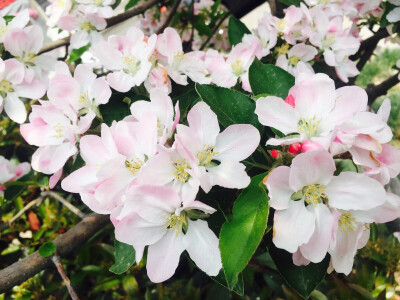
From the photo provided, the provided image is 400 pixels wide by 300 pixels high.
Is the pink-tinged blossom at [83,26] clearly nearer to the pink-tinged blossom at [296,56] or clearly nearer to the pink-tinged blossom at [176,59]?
the pink-tinged blossom at [176,59]

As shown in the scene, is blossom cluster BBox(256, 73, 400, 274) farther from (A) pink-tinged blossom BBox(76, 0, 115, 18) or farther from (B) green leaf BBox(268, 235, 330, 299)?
(A) pink-tinged blossom BBox(76, 0, 115, 18)

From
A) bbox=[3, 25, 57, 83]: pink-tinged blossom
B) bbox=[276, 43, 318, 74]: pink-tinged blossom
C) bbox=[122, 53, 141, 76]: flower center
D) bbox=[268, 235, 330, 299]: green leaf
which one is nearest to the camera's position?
bbox=[268, 235, 330, 299]: green leaf

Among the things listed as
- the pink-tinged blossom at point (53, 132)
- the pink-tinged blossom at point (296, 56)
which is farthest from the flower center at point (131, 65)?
the pink-tinged blossom at point (296, 56)

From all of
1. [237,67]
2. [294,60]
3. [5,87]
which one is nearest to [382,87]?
[294,60]

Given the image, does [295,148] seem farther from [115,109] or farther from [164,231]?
[115,109]

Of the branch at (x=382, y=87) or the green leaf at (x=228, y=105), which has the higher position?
the green leaf at (x=228, y=105)

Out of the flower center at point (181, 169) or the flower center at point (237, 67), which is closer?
the flower center at point (181, 169)

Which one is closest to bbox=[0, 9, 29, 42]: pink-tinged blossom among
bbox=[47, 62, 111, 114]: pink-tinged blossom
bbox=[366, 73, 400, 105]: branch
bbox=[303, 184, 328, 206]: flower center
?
bbox=[47, 62, 111, 114]: pink-tinged blossom
